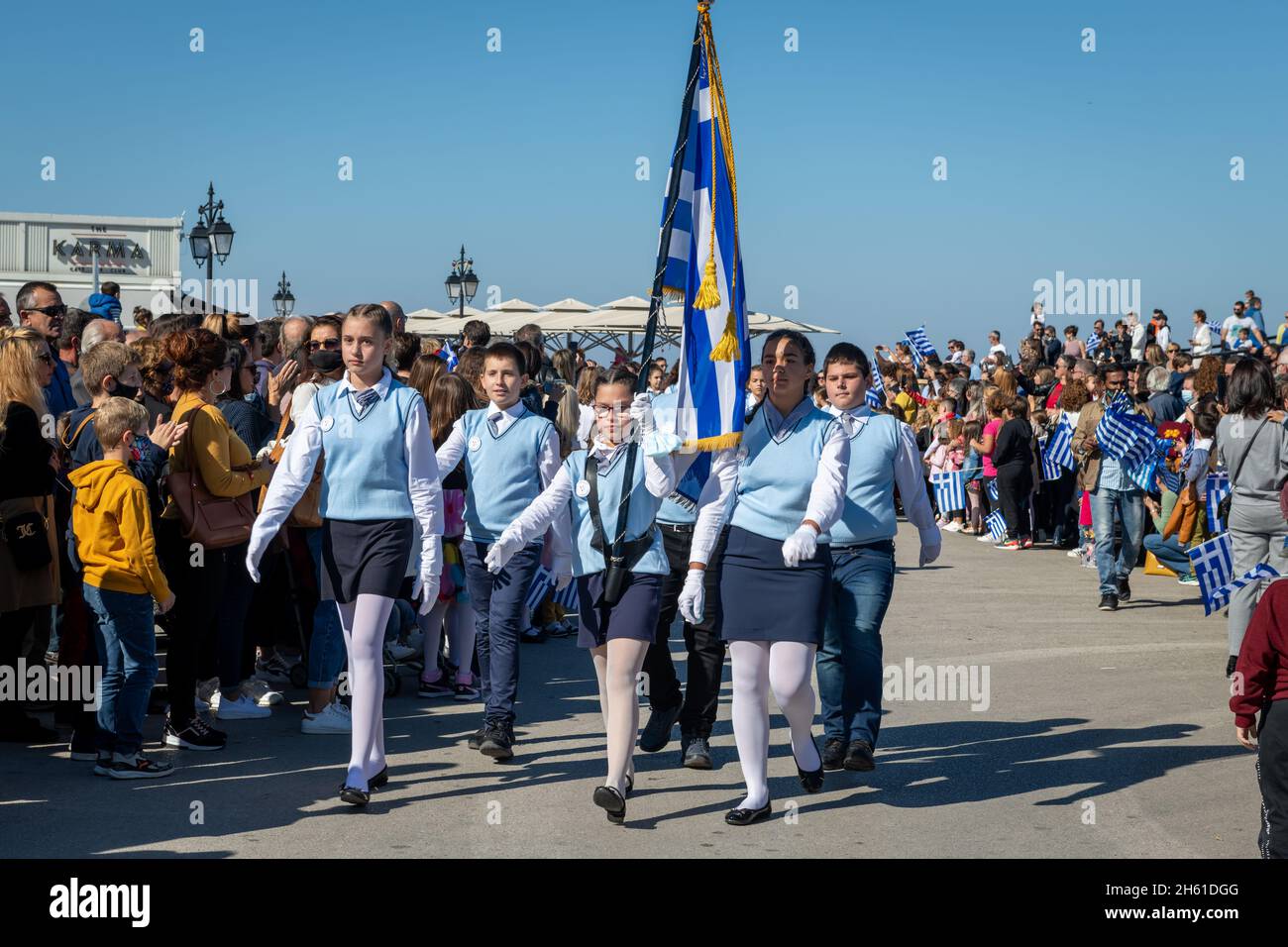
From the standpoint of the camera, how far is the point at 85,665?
23.9 ft

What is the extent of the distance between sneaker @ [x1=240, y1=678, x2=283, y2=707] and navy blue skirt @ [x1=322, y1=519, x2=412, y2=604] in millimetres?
2188

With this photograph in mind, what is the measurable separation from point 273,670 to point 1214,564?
20.1 ft

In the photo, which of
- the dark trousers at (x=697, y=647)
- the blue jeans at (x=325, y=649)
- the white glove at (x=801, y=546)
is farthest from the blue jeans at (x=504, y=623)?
the white glove at (x=801, y=546)

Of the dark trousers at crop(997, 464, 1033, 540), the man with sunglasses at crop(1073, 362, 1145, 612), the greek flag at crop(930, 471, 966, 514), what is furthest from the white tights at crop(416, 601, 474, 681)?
the greek flag at crop(930, 471, 966, 514)

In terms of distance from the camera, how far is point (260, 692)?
8.78 m

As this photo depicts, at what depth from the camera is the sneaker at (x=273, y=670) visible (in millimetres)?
9414

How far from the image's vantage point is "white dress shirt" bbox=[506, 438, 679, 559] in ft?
20.9

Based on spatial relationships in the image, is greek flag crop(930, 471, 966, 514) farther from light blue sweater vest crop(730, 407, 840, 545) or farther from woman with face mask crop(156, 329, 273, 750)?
light blue sweater vest crop(730, 407, 840, 545)

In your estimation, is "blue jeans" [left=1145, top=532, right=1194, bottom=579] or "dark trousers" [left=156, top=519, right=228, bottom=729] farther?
"blue jeans" [left=1145, top=532, right=1194, bottom=579]

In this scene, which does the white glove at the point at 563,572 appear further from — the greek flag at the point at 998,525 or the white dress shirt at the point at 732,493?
the greek flag at the point at 998,525

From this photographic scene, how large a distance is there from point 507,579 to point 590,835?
6.12ft

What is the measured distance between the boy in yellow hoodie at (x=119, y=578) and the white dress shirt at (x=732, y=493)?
→ 2538 mm
